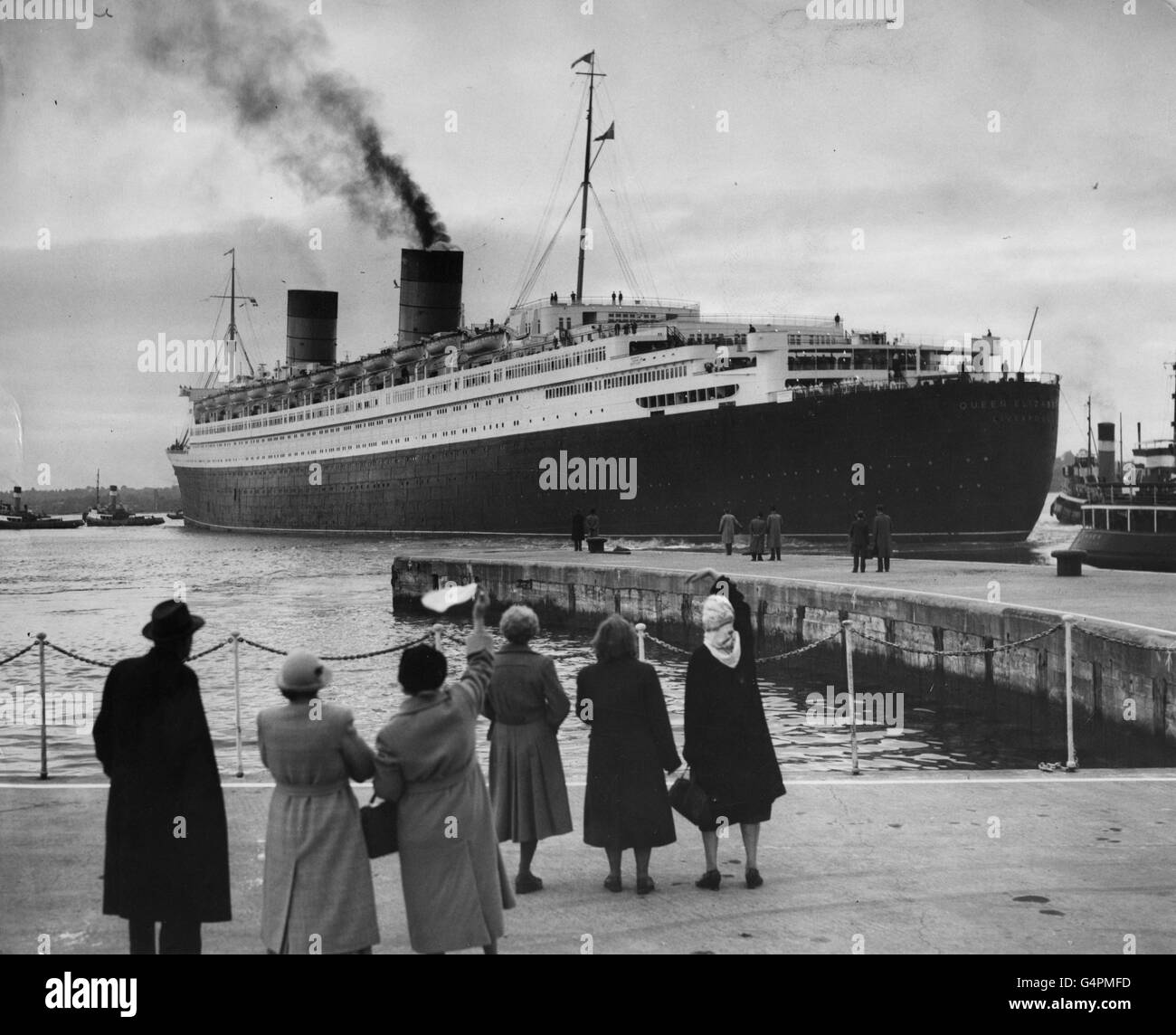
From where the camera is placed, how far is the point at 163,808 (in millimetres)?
4531

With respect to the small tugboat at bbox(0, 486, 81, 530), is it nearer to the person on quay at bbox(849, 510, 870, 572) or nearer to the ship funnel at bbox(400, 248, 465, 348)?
the ship funnel at bbox(400, 248, 465, 348)

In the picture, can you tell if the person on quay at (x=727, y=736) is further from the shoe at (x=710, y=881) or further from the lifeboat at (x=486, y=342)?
the lifeboat at (x=486, y=342)

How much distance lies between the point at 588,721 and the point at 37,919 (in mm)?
2485

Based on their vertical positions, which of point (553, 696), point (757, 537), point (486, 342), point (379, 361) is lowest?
point (553, 696)

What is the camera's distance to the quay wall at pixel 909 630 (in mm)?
11414

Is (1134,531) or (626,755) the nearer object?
(626,755)

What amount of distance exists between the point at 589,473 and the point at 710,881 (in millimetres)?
44886

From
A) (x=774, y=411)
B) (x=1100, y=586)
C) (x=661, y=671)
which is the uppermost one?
(x=774, y=411)

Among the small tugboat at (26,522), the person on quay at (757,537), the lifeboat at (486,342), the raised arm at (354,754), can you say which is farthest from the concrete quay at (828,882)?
the small tugboat at (26,522)

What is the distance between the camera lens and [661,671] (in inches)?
739

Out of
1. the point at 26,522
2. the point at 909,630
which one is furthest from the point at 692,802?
the point at 26,522

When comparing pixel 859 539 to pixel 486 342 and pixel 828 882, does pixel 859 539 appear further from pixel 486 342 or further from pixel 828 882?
pixel 486 342

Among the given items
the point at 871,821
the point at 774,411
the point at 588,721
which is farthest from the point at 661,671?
the point at 774,411
